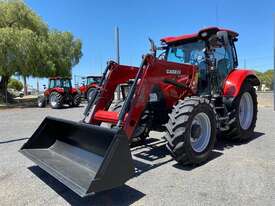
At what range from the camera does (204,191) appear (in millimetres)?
3686

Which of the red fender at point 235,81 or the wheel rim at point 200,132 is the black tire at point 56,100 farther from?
the wheel rim at point 200,132

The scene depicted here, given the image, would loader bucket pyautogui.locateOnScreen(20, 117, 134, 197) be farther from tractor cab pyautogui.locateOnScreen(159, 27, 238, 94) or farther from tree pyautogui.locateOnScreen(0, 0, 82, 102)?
tree pyautogui.locateOnScreen(0, 0, 82, 102)

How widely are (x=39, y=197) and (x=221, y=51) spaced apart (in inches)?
190

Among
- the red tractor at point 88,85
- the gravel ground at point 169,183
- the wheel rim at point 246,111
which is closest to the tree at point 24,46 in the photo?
the red tractor at point 88,85

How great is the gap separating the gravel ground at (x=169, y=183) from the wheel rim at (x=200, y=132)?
320mm

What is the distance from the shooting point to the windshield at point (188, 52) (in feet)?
19.7

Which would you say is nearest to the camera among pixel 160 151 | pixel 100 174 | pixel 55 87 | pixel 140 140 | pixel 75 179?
pixel 100 174

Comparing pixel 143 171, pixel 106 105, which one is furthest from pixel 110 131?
pixel 106 105

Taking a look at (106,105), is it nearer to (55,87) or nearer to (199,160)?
(199,160)

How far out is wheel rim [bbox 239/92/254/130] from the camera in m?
6.87

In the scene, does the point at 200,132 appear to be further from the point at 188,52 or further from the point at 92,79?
the point at 92,79

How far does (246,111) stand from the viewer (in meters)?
6.98

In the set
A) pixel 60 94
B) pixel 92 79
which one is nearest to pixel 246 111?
pixel 60 94

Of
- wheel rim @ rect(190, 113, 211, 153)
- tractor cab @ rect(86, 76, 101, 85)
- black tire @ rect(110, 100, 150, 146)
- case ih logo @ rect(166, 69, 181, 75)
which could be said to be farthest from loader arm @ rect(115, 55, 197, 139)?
tractor cab @ rect(86, 76, 101, 85)
